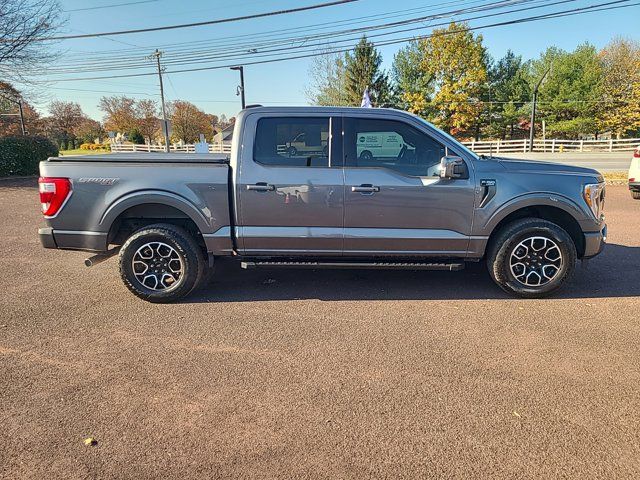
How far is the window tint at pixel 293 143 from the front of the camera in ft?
14.3

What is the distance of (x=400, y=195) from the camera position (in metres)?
4.30

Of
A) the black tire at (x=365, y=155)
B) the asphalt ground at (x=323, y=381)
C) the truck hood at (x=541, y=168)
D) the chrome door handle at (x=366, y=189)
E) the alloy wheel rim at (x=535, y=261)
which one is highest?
the black tire at (x=365, y=155)

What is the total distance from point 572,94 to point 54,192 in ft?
191

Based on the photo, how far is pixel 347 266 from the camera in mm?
4445

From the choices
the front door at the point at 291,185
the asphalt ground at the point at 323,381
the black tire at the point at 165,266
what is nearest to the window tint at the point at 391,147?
the front door at the point at 291,185

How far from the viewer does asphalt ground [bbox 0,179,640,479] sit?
89.0 inches

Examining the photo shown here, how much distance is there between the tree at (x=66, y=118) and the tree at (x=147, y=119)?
11.8 metres

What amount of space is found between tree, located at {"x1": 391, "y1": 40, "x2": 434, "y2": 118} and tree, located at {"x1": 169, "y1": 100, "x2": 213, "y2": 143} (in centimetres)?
Answer: 3125

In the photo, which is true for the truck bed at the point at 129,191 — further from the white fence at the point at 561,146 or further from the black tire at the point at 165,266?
the white fence at the point at 561,146

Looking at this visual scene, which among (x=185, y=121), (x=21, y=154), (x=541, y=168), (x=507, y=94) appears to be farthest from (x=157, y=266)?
(x=185, y=121)

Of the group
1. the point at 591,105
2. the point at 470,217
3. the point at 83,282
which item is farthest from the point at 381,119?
the point at 591,105

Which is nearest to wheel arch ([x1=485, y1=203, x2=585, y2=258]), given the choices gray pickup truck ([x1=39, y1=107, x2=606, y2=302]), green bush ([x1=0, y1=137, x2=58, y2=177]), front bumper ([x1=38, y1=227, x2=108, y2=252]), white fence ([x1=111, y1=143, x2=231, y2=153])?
gray pickup truck ([x1=39, y1=107, x2=606, y2=302])

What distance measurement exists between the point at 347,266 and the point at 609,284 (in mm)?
3082

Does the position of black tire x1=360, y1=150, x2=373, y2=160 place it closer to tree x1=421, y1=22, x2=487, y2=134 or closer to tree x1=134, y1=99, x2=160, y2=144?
tree x1=421, y1=22, x2=487, y2=134
